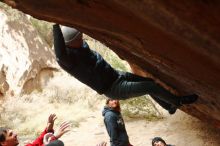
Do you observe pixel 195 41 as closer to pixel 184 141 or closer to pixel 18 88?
pixel 184 141

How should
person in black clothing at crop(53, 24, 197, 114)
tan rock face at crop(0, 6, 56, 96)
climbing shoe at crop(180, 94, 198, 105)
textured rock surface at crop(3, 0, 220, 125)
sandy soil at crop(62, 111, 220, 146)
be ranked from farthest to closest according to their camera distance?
tan rock face at crop(0, 6, 56, 96)
sandy soil at crop(62, 111, 220, 146)
climbing shoe at crop(180, 94, 198, 105)
person in black clothing at crop(53, 24, 197, 114)
textured rock surface at crop(3, 0, 220, 125)

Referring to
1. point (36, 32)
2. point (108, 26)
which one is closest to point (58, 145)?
point (108, 26)

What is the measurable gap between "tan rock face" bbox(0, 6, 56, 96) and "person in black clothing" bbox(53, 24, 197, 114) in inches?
298

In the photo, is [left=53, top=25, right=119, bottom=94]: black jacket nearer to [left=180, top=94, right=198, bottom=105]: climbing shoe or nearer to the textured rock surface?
the textured rock surface

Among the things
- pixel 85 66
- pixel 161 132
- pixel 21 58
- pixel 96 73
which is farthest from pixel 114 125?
pixel 21 58

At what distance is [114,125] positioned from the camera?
573 cm

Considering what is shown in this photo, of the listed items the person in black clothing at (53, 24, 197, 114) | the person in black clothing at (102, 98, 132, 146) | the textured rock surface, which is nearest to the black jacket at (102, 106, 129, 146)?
the person in black clothing at (102, 98, 132, 146)

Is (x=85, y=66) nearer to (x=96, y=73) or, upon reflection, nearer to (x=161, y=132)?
(x=96, y=73)

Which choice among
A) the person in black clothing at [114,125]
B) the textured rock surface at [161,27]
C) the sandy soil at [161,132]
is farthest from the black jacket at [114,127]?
the sandy soil at [161,132]

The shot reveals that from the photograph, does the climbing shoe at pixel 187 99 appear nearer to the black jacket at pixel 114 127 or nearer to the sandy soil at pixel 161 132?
the black jacket at pixel 114 127

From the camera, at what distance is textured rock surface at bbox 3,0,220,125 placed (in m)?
3.20

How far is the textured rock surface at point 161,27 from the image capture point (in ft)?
10.5

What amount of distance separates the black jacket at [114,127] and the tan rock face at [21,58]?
22.2 feet

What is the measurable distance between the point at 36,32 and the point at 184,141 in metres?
7.27
